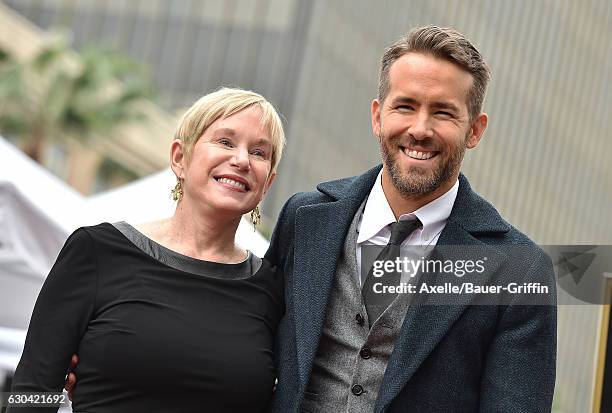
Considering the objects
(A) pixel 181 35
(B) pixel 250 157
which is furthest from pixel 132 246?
(A) pixel 181 35

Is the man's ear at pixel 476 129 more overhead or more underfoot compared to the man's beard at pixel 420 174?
more overhead

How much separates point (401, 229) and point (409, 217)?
4 centimetres

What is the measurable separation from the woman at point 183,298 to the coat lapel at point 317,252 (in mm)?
165

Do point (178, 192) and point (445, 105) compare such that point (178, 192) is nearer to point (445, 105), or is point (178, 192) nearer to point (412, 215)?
point (412, 215)

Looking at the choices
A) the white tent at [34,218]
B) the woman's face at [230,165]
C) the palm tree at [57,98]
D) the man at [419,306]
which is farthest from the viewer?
the palm tree at [57,98]

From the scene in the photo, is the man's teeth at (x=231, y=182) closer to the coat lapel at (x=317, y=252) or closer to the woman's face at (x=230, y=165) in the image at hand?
the woman's face at (x=230, y=165)

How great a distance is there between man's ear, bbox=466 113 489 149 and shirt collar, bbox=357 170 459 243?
0.46 ft

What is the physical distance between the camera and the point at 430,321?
3725 mm

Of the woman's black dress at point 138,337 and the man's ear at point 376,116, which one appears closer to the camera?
the woman's black dress at point 138,337

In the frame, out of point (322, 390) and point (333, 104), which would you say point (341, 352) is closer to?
point (322, 390)

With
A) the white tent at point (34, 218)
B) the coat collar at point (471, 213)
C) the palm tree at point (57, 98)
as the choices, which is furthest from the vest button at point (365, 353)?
the palm tree at point (57, 98)

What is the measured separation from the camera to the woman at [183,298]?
378 cm

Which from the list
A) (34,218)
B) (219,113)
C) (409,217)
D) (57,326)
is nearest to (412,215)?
(409,217)

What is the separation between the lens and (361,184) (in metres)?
4.10
